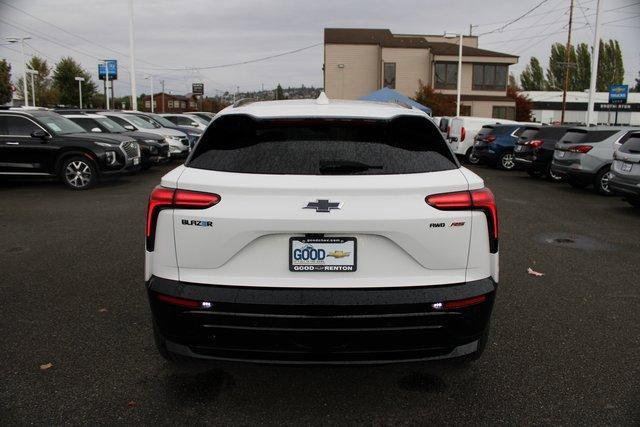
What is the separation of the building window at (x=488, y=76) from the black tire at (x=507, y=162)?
32917mm

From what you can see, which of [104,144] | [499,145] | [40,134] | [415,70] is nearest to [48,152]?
[40,134]

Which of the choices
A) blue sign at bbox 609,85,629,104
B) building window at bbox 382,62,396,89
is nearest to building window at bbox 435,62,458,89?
building window at bbox 382,62,396,89

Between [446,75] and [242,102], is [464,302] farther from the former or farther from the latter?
[446,75]

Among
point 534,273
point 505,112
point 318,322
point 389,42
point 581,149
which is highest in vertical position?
point 389,42

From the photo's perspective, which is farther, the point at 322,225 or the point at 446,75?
the point at 446,75

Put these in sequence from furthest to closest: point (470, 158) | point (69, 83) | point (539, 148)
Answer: point (69, 83) → point (470, 158) → point (539, 148)

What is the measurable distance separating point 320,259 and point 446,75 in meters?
49.9

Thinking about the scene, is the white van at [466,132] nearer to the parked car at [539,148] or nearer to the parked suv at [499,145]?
the parked suv at [499,145]

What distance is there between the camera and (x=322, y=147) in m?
2.97

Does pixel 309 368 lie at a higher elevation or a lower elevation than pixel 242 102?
lower

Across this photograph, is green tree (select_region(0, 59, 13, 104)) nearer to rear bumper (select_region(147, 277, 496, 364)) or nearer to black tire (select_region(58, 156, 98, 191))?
black tire (select_region(58, 156, 98, 191))

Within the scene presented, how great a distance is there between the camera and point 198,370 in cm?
363

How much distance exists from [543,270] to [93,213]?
736 centimetres

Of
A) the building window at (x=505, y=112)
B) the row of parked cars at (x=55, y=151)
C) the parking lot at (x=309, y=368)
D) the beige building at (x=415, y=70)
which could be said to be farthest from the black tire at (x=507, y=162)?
the building window at (x=505, y=112)
